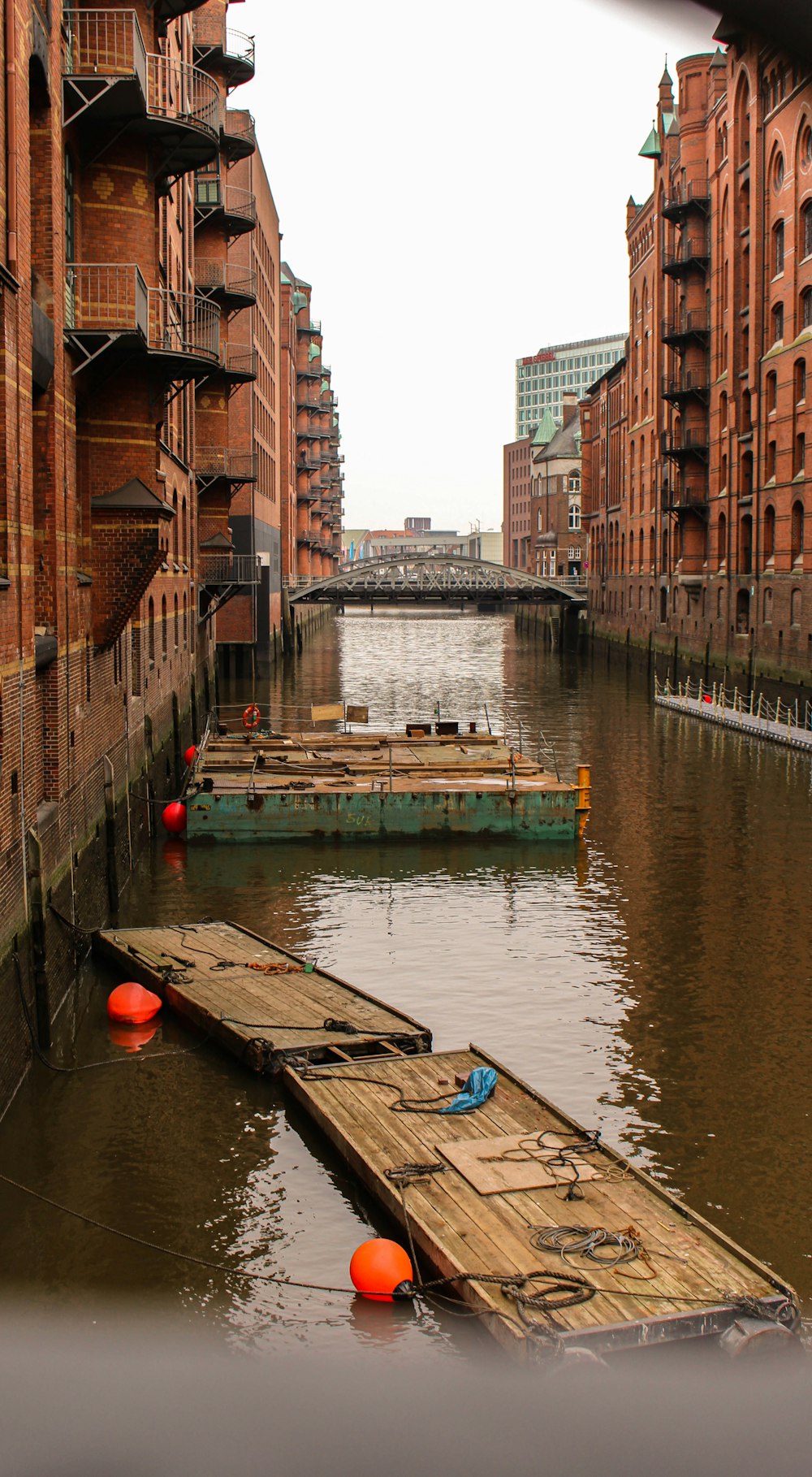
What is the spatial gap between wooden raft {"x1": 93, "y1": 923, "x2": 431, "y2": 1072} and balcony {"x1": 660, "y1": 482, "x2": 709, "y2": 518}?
47.5 m

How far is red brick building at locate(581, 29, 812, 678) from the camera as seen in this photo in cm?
4628

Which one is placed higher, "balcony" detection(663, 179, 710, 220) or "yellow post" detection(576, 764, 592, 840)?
"balcony" detection(663, 179, 710, 220)

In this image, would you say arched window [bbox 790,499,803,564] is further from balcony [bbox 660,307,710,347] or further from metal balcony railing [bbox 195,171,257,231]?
metal balcony railing [bbox 195,171,257,231]

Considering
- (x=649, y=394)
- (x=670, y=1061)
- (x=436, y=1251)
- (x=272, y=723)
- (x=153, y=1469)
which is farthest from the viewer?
(x=649, y=394)

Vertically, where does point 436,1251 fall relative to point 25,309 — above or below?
below

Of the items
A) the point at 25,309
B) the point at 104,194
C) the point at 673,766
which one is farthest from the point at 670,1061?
the point at 673,766

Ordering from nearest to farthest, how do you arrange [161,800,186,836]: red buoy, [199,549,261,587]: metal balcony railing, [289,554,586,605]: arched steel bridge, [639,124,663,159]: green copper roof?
[161,800,186,836]: red buoy → [199,549,261,587]: metal balcony railing → [639,124,663,159]: green copper roof → [289,554,586,605]: arched steel bridge

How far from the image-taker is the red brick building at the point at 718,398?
46.3 metres

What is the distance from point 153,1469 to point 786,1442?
2.96m

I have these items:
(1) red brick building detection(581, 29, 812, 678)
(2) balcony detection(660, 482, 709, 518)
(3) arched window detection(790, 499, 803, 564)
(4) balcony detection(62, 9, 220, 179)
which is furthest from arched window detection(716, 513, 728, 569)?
(4) balcony detection(62, 9, 220, 179)

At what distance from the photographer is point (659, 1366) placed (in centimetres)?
807

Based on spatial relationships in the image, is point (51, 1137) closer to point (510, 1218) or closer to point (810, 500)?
point (510, 1218)

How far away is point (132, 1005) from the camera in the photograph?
1560 centimetres

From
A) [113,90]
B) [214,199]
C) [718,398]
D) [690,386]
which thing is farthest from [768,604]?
[113,90]
